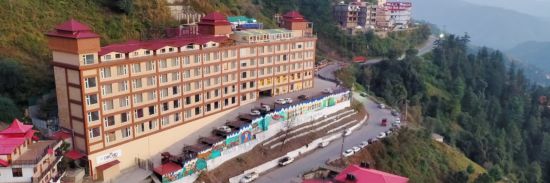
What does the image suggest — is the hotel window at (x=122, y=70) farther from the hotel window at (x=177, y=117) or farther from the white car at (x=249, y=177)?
the white car at (x=249, y=177)

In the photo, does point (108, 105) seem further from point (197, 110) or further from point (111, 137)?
point (197, 110)

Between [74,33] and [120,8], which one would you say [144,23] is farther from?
[74,33]

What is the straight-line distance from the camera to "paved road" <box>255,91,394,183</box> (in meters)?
43.4

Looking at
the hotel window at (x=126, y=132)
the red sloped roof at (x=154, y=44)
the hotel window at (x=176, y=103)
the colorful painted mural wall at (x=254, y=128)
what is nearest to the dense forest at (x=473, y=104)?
the colorful painted mural wall at (x=254, y=128)

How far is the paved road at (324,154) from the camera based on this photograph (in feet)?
142

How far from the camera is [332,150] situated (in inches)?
1965

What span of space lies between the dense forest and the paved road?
10.7 meters

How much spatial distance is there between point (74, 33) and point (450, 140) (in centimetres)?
5592

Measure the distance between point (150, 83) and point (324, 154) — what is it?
1925 centimetres

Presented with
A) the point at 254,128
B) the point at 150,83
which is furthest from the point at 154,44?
the point at 254,128

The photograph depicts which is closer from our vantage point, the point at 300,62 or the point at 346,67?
the point at 300,62

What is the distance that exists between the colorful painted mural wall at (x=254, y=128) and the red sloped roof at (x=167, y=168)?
0.34 m

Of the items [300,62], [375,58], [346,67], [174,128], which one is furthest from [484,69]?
[174,128]

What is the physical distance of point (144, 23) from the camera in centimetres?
6103
